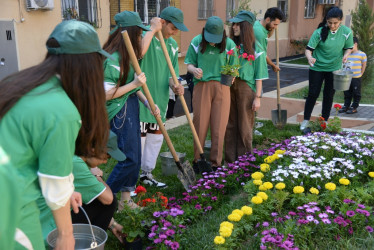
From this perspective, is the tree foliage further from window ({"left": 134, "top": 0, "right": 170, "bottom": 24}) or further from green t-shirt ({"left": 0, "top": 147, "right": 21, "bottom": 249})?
green t-shirt ({"left": 0, "top": 147, "right": 21, "bottom": 249})

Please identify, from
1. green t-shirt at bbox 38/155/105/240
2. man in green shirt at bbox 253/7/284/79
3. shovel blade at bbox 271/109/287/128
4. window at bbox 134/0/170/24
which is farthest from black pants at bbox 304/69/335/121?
window at bbox 134/0/170/24

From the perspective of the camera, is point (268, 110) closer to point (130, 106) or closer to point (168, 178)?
point (168, 178)

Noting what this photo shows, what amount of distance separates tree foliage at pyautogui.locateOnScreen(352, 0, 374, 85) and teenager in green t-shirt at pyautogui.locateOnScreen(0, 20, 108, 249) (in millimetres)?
9669

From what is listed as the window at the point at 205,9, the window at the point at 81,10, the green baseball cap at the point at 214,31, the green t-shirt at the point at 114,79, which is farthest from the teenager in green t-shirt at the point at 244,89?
the window at the point at 205,9

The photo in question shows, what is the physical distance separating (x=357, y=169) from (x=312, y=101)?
9.30 feet

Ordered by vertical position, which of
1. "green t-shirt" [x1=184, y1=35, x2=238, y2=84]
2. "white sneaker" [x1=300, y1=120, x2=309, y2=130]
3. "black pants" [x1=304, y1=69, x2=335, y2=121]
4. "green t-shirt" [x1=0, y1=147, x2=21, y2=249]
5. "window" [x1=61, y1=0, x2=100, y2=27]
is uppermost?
"window" [x1=61, y1=0, x2=100, y2=27]

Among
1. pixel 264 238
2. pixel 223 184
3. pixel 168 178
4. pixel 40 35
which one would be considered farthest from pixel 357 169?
pixel 40 35

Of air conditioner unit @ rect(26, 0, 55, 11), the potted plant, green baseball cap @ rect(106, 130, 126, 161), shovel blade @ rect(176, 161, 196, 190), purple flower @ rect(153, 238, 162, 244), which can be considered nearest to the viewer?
green baseball cap @ rect(106, 130, 126, 161)

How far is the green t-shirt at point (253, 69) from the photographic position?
15.6ft

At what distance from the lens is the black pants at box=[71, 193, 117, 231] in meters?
2.65

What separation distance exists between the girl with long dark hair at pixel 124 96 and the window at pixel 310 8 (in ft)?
73.5

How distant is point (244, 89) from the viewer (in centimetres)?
485

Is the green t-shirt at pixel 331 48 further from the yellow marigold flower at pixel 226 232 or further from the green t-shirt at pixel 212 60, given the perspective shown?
the yellow marigold flower at pixel 226 232

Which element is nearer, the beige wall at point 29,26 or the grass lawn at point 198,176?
the grass lawn at point 198,176
